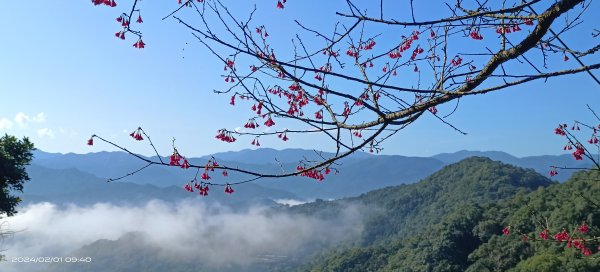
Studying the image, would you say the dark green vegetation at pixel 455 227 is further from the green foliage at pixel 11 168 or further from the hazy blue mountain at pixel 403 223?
the green foliage at pixel 11 168

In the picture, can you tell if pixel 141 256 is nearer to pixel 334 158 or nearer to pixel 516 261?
pixel 516 261

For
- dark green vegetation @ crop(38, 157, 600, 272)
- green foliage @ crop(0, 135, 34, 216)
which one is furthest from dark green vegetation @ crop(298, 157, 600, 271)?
green foliage @ crop(0, 135, 34, 216)

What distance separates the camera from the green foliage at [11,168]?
586 inches

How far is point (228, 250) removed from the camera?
156 meters

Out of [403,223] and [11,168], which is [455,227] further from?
Answer: [403,223]

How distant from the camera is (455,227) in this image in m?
45.2

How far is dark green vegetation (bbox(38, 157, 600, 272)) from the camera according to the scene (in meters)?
33.1

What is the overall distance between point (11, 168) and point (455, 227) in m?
39.1

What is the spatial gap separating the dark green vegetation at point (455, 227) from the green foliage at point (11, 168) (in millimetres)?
14486

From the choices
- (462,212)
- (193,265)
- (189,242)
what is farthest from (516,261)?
(189,242)

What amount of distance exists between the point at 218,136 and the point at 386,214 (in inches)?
4200

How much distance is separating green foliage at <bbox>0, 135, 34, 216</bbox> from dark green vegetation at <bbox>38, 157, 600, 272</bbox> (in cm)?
1449

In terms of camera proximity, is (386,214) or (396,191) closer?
(386,214)

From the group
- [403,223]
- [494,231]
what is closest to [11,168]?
[494,231]
